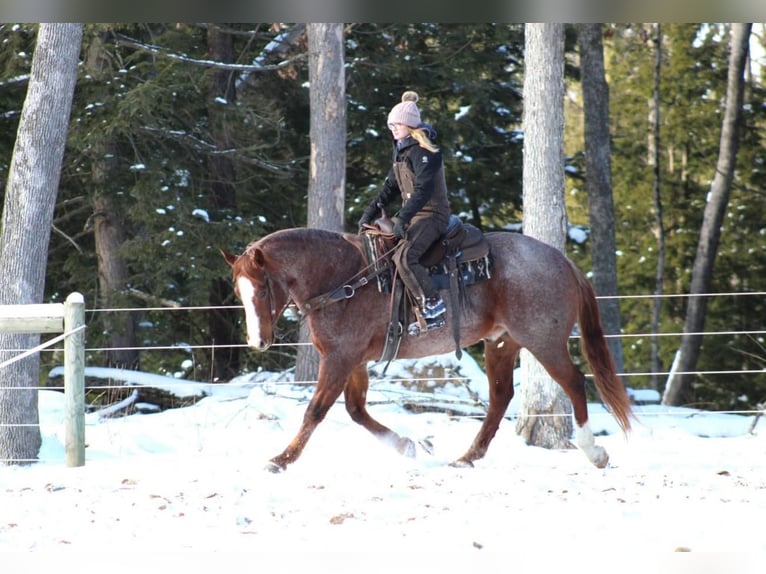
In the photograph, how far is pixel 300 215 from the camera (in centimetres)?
1437

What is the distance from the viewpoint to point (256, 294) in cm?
616

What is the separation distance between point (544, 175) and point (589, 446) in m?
2.77

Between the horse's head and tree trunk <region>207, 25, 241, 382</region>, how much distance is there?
7001 millimetres

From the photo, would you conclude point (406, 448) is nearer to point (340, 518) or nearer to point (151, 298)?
point (340, 518)

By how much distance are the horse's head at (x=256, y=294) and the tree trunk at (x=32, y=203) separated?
12.2 ft

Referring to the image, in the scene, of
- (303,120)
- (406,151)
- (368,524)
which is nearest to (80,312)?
(406,151)

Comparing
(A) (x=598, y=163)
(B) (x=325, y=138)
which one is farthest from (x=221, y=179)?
(A) (x=598, y=163)

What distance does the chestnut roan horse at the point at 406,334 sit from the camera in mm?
6289

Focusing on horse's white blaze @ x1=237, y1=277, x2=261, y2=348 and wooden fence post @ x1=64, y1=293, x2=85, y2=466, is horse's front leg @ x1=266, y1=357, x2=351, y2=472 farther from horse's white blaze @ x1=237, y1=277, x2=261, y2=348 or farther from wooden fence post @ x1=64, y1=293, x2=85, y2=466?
wooden fence post @ x1=64, y1=293, x2=85, y2=466

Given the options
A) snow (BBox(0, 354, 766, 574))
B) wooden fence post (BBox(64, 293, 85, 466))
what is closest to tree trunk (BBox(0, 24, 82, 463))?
snow (BBox(0, 354, 766, 574))

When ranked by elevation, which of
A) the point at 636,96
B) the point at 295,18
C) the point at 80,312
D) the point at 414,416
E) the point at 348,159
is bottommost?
the point at 414,416

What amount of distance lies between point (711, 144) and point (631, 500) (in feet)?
50.4

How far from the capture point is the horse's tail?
688 centimetres

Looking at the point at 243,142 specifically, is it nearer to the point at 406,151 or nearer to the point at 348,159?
the point at 348,159
